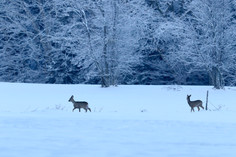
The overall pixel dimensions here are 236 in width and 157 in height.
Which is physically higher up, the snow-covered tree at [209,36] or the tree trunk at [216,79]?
the snow-covered tree at [209,36]

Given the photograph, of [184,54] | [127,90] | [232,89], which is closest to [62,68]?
[127,90]

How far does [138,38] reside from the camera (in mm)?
22891

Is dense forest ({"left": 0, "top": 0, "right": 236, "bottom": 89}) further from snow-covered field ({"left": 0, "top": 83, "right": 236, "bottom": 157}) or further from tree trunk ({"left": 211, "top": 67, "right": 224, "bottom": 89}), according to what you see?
snow-covered field ({"left": 0, "top": 83, "right": 236, "bottom": 157})

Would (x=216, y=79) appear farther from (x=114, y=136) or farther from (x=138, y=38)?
(x=114, y=136)

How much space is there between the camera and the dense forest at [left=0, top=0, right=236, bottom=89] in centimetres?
2202

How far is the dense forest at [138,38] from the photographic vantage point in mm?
22016

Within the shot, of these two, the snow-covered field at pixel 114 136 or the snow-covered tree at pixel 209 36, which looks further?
the snow-covered tree at pixel 209 36

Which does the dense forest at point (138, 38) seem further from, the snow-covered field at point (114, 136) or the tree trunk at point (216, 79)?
the snow-covered field at point (114, 136)

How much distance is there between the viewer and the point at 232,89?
2281 centimetres

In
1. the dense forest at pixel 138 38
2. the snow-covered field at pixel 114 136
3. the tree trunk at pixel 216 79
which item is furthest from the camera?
the tree trunk at pixel 216 79

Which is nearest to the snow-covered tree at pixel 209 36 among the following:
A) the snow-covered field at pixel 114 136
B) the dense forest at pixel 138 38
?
the dense forest at pixel 138 38

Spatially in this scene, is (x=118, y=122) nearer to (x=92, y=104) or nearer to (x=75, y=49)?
(x=92, y=104)

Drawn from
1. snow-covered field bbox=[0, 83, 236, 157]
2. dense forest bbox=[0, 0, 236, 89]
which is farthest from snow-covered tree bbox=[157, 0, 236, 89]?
snow-covered field bbox=[0, 83, 236, 157]

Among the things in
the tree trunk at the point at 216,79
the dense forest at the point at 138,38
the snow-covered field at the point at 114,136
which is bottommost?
the snow-covered field at the point at 114,136
